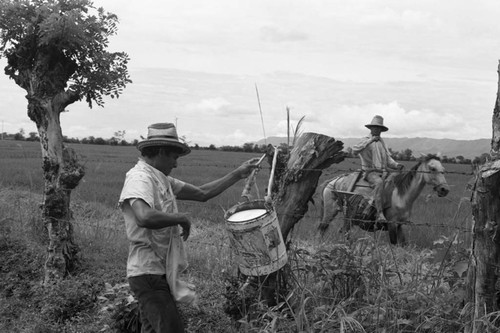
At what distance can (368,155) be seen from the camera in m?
8.95

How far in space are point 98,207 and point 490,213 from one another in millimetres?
8997

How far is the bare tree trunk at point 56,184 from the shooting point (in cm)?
613

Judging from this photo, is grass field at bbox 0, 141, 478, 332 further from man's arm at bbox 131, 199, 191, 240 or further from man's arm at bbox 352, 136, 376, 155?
man's arm at bbox 352, 136, 376, 155

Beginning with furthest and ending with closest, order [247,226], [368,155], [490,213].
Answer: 1. [368,155]
2. [247,226]
3. [490,213]

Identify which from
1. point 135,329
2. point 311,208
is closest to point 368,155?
point 311,208

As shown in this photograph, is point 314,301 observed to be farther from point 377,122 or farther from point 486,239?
point 377,122

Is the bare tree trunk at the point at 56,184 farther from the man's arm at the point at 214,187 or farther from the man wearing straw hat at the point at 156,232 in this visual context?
the man wearing straw hat at the point at 156,232

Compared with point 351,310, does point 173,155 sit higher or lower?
higher

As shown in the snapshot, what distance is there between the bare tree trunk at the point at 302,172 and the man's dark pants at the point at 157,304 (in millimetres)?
1010

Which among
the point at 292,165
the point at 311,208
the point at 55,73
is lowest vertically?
the point at 311,208

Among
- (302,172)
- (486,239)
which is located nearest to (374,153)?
(302,172)

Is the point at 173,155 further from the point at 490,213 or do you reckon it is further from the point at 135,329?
the point at 490,213

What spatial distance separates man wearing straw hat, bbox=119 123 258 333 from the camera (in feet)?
11.4

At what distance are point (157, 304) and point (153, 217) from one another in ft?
1.84
